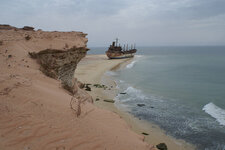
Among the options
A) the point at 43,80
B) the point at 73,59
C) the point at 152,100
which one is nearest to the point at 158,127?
the point at 152,100

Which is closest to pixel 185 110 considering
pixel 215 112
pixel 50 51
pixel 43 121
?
pixel 215 112

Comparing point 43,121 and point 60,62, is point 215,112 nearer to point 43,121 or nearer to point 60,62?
point 60,62

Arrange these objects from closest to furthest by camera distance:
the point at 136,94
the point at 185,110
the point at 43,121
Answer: the point at 43,121, the point at 185,110, the point at 136,94

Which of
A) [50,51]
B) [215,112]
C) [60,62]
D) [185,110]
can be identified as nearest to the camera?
Result: [50,51]

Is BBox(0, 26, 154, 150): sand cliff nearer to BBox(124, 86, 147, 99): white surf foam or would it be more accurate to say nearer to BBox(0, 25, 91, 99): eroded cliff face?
BBox(0, 25, 91, 99): eroded cliff face

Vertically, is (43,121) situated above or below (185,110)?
above

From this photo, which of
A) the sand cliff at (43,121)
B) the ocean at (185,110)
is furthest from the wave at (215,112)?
the sand cliff at (43,121)

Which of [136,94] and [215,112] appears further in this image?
[136,94]
